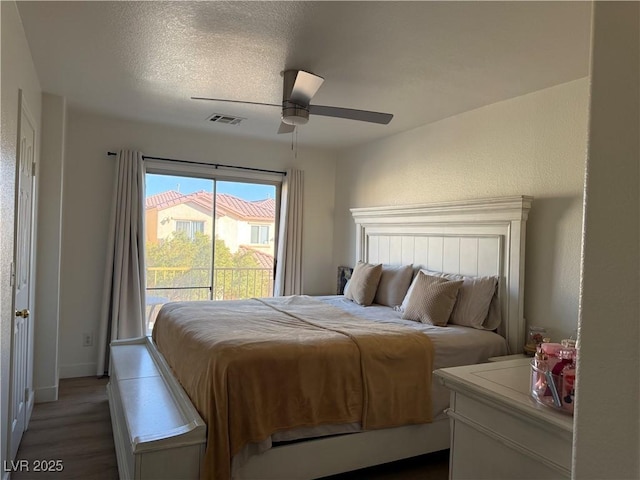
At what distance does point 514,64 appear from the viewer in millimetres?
2641

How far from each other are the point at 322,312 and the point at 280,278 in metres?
1.70

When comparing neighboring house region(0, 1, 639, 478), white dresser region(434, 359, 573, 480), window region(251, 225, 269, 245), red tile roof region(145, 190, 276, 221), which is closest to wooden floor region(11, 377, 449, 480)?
neighboring house region(0, 1, 639, 478)

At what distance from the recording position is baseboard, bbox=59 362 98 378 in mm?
4136

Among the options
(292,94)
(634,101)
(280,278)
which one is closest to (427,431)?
(292,94)

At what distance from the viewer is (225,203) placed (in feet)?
16.4

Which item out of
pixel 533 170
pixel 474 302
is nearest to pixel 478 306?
pixel 474 302

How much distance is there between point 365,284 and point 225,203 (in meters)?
1.94

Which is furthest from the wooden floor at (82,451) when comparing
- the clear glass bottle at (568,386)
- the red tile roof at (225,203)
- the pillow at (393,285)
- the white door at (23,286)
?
the red tile roof at (225,203)

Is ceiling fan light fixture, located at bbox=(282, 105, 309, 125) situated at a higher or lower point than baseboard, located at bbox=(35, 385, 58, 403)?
higher

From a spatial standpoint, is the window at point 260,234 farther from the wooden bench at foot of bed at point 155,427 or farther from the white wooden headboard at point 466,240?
the wooden bench at foot of bed at point 155,427

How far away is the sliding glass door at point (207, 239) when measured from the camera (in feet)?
15.3

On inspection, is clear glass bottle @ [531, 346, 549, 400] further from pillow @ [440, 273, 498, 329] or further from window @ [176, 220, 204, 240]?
window @ [176, 220, 204, 240]

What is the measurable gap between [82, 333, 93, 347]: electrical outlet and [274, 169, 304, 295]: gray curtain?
1.93 meters

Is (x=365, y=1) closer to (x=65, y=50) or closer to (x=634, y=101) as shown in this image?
(x=634, y=101)
